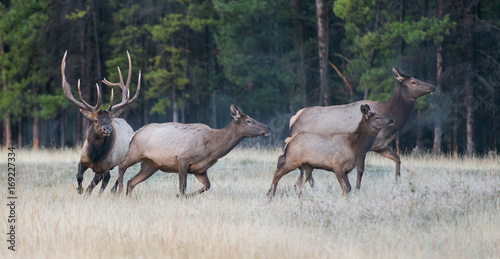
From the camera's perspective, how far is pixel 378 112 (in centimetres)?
1288

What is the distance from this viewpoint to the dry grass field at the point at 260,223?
664 cm

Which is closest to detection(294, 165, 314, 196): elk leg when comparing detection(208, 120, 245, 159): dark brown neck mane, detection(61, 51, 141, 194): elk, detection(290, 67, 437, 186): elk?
detection(208, 120, 245, 159): dark brown neck mane

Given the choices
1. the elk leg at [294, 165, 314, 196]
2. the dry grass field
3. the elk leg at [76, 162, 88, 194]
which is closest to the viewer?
the dry grass field

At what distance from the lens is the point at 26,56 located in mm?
27406

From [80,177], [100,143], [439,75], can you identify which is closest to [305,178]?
[100,143]

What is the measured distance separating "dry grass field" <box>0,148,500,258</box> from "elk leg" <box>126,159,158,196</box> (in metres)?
0.25

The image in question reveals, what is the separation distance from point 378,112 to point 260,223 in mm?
5532

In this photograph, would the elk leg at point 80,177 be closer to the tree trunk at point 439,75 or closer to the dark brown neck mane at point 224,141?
the dark brown neck mane at point 224,141

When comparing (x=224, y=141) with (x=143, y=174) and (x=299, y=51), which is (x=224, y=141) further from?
(x=299, y=51)

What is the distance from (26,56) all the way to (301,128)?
18.2m

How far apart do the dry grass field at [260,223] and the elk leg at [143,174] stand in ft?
0.81

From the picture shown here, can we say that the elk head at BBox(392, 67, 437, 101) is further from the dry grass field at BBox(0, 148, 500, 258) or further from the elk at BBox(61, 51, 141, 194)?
the elk at BBox(61, 51, 141, 194)

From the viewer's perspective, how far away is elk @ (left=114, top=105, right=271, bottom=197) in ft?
34.0

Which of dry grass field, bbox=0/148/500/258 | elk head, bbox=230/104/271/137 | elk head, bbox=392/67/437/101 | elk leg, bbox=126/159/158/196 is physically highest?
elk head, bbox=392/67/437/101
